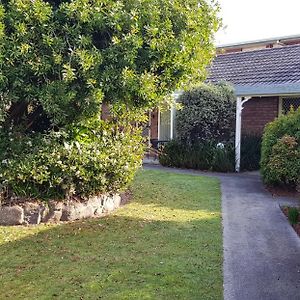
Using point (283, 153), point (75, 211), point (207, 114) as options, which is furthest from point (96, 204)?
point (207, 114)

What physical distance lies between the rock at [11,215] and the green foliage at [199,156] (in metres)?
8.40

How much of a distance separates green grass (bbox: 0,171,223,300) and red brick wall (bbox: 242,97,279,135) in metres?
7.93

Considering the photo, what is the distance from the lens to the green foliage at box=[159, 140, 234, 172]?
1423cm

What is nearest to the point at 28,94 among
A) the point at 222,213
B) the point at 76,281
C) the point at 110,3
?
the point at 110,3

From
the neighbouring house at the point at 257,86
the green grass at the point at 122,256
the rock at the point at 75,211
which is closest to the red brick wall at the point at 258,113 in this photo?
the neighbouring house at the point at 257,86

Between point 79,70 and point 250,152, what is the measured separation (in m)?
9.76

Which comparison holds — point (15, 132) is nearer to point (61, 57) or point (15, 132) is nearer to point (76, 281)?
point (61, 57)

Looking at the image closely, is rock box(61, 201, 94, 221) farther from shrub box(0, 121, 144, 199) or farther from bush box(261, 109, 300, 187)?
bush box(261, 109, 300, 187)

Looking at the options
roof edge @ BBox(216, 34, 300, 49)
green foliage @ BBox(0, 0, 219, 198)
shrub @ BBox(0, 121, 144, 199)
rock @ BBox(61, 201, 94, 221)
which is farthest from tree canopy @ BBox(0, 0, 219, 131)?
roof edge @ BBox(216, 34, 300, 49)

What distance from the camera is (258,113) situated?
52.5 ft

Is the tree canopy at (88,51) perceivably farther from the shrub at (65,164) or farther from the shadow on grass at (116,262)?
the shadow on grass at (116,262)

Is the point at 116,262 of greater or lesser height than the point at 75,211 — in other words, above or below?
below

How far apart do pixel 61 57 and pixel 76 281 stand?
3006 millimetres

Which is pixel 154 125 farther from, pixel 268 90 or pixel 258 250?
pixel 258 250
